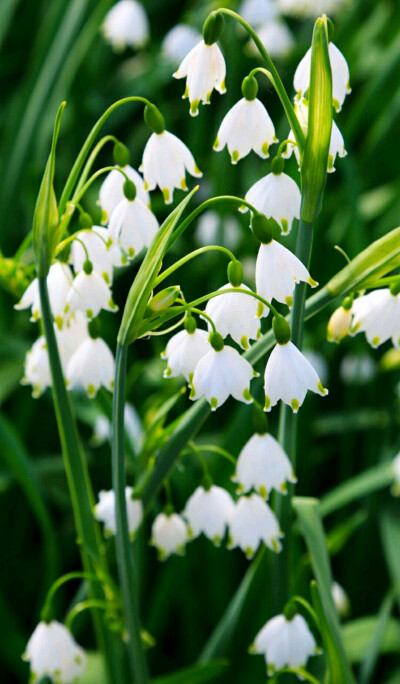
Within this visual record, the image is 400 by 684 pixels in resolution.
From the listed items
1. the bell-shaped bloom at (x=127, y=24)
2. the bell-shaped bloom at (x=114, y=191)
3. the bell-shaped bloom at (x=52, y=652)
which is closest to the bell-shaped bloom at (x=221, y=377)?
the bell-shaped bloom at (x=114, y=191)

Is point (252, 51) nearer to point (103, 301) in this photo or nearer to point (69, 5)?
point (69, 5)

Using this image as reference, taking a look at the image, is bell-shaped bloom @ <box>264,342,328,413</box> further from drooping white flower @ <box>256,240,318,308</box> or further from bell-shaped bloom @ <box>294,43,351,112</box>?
bell-shaped bloom @ <box>294,43,351,112</box>

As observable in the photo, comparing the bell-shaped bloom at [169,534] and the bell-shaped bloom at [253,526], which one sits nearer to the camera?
the bell-shaped bloom at [253,526]

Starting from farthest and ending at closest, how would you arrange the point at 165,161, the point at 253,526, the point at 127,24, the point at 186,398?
the point at 127,24
the point at 186,398
the point at 253,526
the point at 165,161

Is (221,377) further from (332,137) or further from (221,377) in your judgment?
(332,137)

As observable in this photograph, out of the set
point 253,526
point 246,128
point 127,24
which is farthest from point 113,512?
point 127,24

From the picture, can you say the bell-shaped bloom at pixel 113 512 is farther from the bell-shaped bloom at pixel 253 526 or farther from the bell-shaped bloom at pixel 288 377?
the bell-shaped bloom at pixel 288 377

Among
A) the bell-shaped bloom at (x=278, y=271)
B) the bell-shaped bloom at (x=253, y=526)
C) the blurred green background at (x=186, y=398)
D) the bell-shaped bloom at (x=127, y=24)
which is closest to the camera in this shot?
the bell-shaped bloom at (x=278, y=271)
